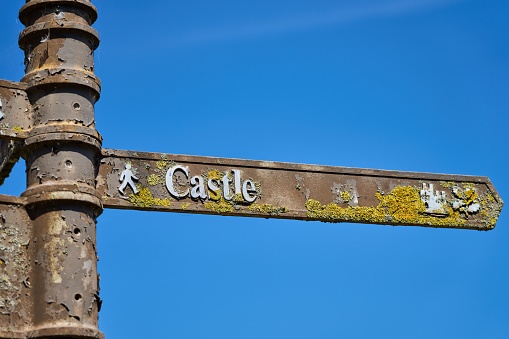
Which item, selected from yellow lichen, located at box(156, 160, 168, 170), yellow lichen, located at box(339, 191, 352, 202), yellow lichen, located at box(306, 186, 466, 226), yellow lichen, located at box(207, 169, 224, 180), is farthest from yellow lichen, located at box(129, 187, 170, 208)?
yellow lichen, located at box(339, 191, 352, 202)

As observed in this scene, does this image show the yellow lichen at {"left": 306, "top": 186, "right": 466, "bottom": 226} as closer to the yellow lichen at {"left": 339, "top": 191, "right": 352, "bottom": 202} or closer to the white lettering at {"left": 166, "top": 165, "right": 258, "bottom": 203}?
the yellow lichen at {"left": 339, "top": 191, "right": 352, "bottom": 202}

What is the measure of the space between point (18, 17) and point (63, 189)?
119 cm

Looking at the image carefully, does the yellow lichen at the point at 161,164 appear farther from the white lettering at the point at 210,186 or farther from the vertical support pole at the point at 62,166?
the vertical support pole at the point at 62,166

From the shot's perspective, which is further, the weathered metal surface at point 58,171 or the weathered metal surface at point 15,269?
the weathered metal surface at point 58,171

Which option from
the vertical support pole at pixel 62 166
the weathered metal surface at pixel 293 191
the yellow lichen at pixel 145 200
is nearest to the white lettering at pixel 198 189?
the weathered metal surface at pixel 293 191

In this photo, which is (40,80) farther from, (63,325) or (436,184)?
(436,184)

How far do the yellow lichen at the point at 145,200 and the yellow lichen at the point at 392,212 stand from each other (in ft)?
2.96

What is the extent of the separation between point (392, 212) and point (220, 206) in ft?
3.71

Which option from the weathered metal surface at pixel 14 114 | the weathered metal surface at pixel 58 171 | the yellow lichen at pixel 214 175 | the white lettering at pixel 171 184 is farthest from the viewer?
the yellow lichen at pixel 214 175

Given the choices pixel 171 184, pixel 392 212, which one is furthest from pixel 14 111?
pixel 392 212

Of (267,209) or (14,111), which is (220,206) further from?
(14,111)

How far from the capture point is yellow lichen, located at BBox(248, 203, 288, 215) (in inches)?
229

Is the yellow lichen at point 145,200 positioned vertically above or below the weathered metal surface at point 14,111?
below

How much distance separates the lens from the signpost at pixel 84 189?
5.15 metres
